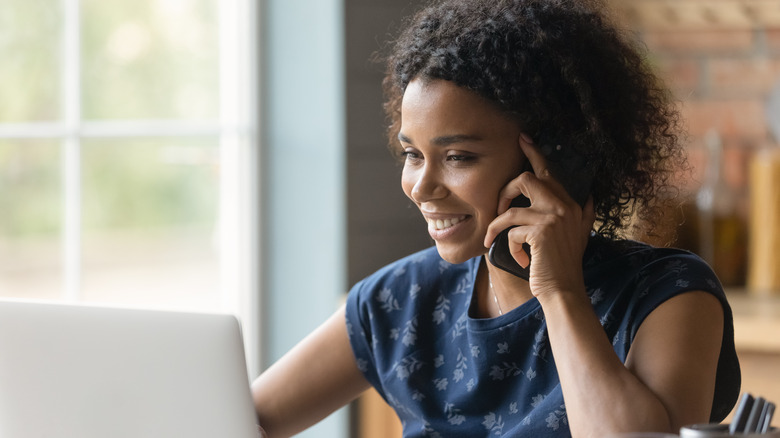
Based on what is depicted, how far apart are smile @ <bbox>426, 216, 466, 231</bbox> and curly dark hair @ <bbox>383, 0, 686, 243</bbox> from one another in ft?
0.52

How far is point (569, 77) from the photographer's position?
1213 millimetres

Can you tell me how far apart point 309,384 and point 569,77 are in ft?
2.05

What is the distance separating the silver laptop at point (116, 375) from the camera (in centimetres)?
96

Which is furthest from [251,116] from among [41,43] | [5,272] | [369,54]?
[5,272]

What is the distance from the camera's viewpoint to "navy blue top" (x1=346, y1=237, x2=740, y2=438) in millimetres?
1200

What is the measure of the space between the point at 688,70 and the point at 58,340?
6.85ft

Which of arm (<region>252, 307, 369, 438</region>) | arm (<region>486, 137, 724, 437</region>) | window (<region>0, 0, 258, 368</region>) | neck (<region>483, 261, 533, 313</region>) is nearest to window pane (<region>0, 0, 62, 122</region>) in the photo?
window (<region>0, 0, 258, 368</region>)

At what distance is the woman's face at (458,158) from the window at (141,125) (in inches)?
48.7

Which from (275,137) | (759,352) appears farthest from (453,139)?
(275,137)

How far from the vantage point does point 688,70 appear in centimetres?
259

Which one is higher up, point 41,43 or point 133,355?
point 41,43

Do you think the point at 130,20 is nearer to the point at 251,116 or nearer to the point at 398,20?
the point at 251,116

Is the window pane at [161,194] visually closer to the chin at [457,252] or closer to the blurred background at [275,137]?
the blurred background at [275,137]

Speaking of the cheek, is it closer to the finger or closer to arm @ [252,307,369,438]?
the finger
